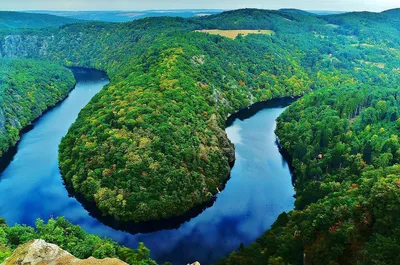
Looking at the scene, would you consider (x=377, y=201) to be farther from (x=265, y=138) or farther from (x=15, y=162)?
(x=15, y=162)

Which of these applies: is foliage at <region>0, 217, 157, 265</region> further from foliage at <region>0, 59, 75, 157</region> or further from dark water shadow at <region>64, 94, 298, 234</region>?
foliage at <region>0, 59, 75, 157</region>

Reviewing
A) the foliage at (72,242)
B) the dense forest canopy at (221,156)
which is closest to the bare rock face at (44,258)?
the foliage at (72,242)

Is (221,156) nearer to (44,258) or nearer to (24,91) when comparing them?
(44,258)

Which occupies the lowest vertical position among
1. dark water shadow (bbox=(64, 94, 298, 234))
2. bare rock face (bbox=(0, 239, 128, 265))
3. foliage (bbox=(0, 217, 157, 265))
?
dark water shadow (bbox=(64, 94, 298, 234))

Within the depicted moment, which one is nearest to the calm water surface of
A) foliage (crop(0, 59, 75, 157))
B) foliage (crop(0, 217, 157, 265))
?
foliage (crop(0, 59, 75, 157))

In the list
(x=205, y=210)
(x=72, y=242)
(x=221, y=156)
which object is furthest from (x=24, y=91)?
(x=72, y=242)

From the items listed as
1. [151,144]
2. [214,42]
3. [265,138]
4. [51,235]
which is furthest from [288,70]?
[51,235]
